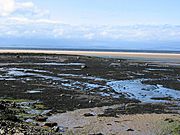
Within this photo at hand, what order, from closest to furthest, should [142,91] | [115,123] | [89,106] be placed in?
[115,123]
[89,106]
[142,91]

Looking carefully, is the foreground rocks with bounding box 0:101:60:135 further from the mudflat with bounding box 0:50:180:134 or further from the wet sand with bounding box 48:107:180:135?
the wet sand with bounding box 48:107:180:135

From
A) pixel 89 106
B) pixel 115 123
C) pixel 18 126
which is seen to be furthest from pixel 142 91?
pixel 18 126

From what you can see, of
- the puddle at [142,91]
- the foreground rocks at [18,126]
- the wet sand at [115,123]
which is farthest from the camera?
the puddle at [142,91]

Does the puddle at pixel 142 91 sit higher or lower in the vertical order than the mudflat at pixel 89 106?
lower

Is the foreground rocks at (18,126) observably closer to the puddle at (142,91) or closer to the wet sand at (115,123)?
the wet sand at (115,123)

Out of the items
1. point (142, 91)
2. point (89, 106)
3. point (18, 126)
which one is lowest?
point (142, 91)

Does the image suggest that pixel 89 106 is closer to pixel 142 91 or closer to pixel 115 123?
pixel 115 123

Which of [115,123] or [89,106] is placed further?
[89,106]

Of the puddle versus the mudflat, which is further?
the puddle

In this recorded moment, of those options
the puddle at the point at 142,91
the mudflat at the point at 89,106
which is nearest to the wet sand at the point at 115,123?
the mudflat at the point at 89,106

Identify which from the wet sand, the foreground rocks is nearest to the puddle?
the wet sand

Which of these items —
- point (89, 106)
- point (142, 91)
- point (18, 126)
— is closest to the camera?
point (18, 126)

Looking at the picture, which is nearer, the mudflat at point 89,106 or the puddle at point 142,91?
the mudflat at point 89,106

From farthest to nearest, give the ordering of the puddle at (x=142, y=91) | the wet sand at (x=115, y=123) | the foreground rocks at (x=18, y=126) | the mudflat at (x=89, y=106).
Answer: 1. the puddle at (x=142, y=91)
2. the mudflat at (x=89, y=106)
3. the wet sand at (x=115, y=123)
4. the foreground rocks at (x=18, y=126)
